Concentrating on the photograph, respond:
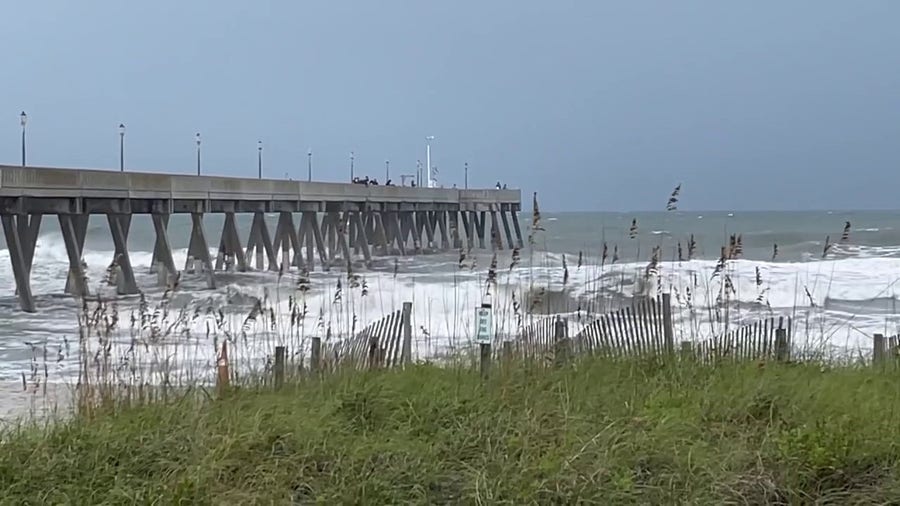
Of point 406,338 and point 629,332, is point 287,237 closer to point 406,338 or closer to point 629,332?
point 406,338

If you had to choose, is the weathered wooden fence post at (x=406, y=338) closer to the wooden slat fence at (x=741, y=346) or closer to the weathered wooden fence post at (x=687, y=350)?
the weathered wooden fence post at (x=687, y=350)

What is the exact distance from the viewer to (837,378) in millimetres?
5969

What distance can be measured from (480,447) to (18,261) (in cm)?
1644

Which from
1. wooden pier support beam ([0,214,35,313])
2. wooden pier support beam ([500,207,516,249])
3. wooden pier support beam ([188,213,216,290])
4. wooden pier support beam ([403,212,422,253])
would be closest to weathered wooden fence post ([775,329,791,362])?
wooden pier support beam ([0,214,35,313])

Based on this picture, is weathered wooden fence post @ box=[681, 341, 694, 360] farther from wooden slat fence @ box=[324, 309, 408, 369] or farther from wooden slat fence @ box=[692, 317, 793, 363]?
wooden slat fence @ box=[324, 309, 408, 369]

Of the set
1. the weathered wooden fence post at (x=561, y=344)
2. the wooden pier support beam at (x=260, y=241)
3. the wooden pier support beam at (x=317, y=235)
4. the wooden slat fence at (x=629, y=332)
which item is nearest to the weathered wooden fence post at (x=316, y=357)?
the weathered wooden fence post at (x=561, y=344)

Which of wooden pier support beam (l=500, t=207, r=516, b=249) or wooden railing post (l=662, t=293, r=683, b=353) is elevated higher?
wooden railing post (l=662, t=293, r=683, b=353)

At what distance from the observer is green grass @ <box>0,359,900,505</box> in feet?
14.0

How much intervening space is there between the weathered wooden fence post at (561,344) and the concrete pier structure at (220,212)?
9.27 ft

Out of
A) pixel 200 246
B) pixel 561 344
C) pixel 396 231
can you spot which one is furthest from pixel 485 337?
pixel 396 231

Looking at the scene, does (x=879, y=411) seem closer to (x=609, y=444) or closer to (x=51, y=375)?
(x=609, y=444)

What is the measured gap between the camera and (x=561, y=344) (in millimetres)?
6578

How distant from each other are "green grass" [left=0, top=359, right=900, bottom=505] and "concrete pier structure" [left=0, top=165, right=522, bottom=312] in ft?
8.45

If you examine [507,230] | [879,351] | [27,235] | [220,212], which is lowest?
[507,230]
